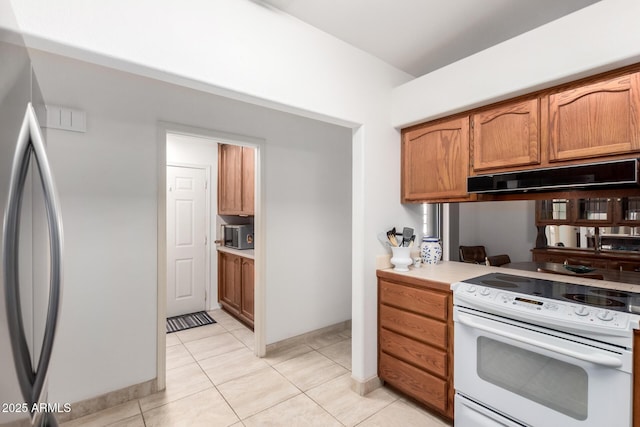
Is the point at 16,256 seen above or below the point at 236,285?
above

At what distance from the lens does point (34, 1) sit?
1118 mm

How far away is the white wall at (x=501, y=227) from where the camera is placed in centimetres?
254

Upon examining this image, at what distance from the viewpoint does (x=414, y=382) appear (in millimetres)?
2092

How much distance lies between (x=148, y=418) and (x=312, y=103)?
7.73ft

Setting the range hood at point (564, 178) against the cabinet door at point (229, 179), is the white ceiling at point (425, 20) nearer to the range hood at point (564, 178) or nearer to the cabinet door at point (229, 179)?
the range hood at point (564, 178)

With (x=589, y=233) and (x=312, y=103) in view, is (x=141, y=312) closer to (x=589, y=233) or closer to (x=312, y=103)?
(x=312, y=103)

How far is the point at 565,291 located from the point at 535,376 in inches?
19.3

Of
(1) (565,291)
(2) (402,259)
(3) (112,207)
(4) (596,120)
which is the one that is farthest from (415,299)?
(3) (112,207)

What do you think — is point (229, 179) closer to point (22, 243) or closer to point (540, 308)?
point (22, 243)

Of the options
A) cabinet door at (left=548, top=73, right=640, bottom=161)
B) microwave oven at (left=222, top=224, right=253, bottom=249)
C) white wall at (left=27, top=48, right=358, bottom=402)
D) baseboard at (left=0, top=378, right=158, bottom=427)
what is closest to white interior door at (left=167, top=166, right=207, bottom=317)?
microwave oven at (left=222, top=224, right=253, bottom=249)

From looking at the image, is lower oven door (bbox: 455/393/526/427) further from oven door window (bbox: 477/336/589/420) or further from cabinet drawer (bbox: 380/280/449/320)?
cabinet drawer (bbox: 380/280/449/320)

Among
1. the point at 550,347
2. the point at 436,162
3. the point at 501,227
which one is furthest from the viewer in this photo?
the point at 501,227

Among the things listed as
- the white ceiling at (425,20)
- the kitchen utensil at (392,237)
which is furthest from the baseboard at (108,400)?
the white ceiling at (425,20)

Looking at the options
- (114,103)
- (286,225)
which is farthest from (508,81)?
(114,103)
